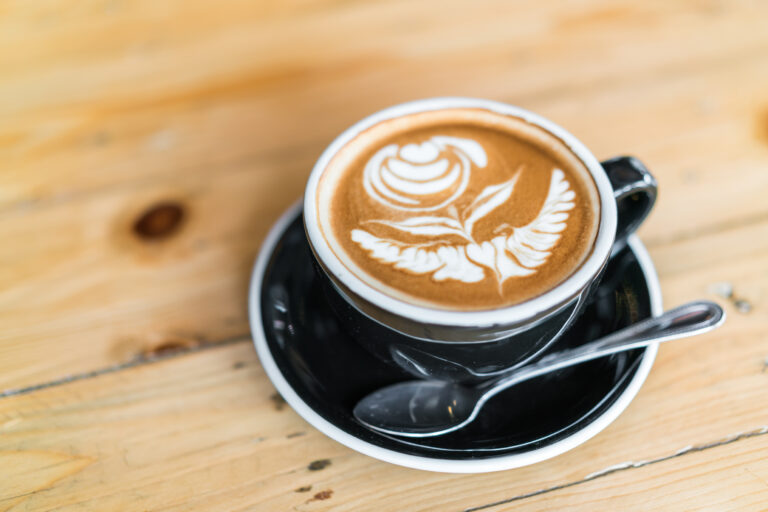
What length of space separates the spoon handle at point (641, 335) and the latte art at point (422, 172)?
0.23 metres

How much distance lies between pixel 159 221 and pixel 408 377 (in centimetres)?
51

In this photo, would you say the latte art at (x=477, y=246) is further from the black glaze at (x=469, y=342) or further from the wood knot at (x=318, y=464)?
the wood knot at (x=318, y=464)

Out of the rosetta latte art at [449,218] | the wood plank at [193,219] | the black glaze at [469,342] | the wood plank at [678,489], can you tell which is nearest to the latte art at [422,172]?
the rosetta latte art at [449,218]

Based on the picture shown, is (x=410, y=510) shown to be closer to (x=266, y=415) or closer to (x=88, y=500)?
(x=266, y=415)

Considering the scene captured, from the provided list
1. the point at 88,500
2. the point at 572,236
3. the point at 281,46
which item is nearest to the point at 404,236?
the point at 572,236

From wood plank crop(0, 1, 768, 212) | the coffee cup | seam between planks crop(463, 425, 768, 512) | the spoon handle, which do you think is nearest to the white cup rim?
the coffee cup

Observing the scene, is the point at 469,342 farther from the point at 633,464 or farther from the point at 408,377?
the point at 633,464

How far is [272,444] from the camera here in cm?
68

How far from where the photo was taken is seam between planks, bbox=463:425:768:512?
62cm

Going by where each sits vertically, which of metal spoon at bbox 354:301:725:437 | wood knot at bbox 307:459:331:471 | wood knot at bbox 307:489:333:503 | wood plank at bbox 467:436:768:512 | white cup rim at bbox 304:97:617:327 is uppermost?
white cup rim at bbox 304:97:617:327

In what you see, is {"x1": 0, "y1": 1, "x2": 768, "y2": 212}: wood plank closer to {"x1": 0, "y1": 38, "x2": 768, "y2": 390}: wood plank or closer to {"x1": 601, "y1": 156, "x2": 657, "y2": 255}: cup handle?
{"x1": 0, "y1": 38, "x2": 768, "y2": 390}: wood plank

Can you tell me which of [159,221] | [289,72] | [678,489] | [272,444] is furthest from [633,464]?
[289,72]

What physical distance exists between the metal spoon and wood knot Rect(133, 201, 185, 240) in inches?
18.6

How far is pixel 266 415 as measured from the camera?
701 mm
